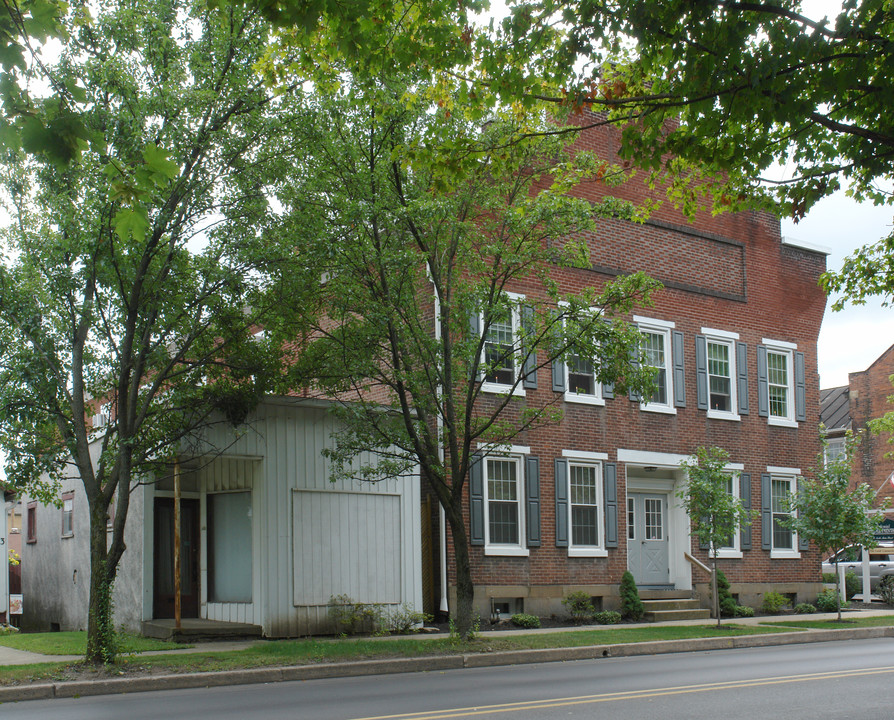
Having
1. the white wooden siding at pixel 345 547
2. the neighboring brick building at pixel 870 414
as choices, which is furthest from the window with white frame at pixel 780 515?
the neighboring brick building at pixel 870 414

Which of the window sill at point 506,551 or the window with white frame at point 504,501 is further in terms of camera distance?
the window with white frame at point 504,501

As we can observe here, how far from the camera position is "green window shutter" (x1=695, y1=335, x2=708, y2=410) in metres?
24.8

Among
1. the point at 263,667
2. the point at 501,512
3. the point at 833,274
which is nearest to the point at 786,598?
the point at 501,512

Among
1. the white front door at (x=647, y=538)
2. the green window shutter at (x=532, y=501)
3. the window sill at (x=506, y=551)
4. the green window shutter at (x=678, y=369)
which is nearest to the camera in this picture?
the window sill at (x=506, y=551)

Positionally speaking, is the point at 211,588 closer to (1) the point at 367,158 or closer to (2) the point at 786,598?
(1) the point at 367,158

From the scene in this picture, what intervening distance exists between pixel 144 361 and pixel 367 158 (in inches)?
185

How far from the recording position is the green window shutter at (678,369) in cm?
2438

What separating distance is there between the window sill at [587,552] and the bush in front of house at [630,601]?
0.72 metres

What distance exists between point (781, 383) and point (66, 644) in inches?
759

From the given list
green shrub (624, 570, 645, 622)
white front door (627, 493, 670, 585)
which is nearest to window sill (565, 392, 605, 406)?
white front door (627, 493, 670, 585)

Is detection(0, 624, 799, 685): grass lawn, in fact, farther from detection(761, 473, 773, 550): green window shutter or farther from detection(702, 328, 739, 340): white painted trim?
detection(702, 328, 739, 340): white painted trim

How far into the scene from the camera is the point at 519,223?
15.3 meters

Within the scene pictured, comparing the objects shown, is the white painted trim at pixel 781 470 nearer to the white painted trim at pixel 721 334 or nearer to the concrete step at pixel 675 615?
the white painted trim at pixel 721 334

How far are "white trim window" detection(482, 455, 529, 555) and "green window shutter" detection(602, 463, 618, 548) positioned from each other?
97.7 inches
